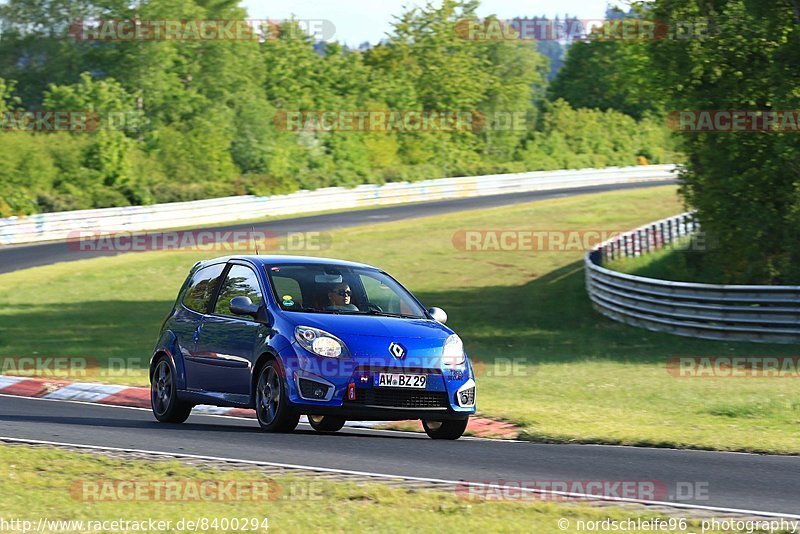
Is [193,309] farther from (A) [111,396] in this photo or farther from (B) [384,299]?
(A) [111,396]

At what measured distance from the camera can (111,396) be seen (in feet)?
50.2

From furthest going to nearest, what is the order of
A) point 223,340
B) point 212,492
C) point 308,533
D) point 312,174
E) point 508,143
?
point 508,143
point 312,174
point 223,340
point 212,492
point 308,533

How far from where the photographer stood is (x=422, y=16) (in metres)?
90.5

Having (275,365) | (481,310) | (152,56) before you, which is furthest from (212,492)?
(152,56)

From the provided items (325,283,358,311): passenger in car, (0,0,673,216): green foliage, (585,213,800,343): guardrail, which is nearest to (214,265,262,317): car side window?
(325,283,358,311): passenger in car

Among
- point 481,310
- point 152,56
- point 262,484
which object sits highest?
point 152,56

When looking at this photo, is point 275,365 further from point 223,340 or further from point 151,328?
point 151,328

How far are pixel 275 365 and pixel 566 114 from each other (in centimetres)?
8200

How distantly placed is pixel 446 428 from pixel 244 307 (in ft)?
7.02

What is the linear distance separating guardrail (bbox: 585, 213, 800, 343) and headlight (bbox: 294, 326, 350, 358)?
13886mm

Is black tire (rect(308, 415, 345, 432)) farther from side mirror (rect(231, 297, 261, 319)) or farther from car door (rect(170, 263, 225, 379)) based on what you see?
car door (rect(170, 263, 225, 379))

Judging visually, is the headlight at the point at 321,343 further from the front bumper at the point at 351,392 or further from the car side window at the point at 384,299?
the car side window at the point at 384,299

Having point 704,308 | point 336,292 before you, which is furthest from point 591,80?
point 336,292

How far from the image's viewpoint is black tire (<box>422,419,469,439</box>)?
11398 mm
